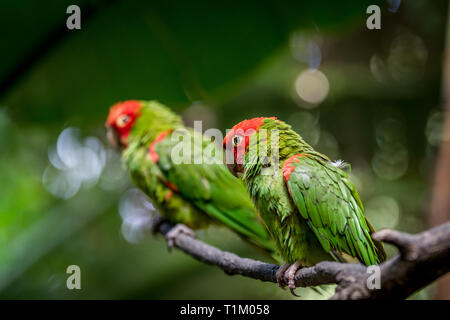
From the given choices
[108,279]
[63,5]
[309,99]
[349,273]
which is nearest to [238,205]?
[349,273]

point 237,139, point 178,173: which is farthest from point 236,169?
point 178,173

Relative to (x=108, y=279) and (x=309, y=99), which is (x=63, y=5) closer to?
(x=309, y=99)

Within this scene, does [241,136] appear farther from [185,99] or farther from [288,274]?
[185,99]

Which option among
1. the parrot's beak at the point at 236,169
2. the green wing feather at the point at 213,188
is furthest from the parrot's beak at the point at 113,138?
the parrot's beak at the point at 236,169

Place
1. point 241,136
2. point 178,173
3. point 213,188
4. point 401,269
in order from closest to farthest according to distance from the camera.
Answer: point 401,269
point 241,136
point 213,188
point 178,173

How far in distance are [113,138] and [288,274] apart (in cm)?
65

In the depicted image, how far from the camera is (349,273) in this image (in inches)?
18.1

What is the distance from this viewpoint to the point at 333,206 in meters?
0.56

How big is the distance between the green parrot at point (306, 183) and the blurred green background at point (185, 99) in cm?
19

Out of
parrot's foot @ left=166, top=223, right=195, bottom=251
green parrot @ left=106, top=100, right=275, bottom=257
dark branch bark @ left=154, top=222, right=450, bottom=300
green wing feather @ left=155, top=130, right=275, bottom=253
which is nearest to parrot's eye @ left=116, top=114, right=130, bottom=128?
green parrot @ left=106, top=100, right=275, bottom=257

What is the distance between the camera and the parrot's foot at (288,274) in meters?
0.61

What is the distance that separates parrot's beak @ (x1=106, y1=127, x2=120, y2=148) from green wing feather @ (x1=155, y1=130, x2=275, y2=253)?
109 mm

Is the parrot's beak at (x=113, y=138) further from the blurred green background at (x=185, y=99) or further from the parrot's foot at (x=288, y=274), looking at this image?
the parrot's foot at (x=288, y=274)

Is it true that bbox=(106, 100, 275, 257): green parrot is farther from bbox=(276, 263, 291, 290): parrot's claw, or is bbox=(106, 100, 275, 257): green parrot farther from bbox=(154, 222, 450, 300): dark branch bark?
bbox=(154, 222, 450, 300): dark branch bark
